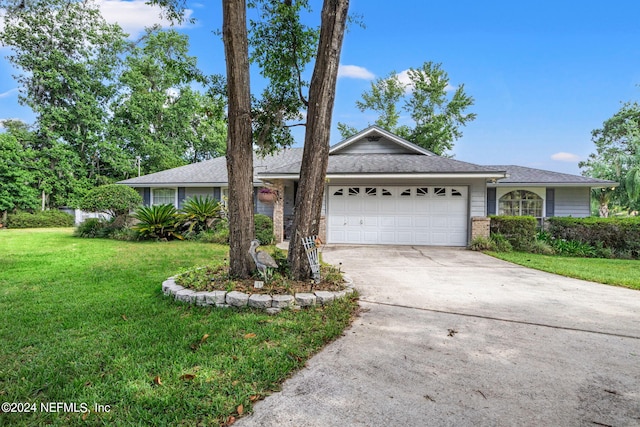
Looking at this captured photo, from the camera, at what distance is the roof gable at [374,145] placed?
484 inches

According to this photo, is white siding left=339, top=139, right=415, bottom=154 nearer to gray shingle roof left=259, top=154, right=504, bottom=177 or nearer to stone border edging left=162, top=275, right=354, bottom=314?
gray shingle roof left=259, top=154, right=504, bottom=177

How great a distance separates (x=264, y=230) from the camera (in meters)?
10.0

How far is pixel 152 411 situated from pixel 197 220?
385 inches

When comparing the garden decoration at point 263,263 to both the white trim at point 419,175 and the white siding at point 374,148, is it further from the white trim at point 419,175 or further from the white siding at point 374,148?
the white siding at point 374,148

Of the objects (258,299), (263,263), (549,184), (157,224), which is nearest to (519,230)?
(549,184)

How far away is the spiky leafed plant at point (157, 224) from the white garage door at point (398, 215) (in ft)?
17.7

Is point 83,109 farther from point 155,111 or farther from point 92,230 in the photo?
point 92,230

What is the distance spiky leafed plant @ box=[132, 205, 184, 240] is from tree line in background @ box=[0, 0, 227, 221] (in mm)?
11010

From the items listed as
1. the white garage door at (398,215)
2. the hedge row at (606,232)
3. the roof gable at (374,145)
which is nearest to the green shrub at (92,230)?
the white garage door at (398,215)

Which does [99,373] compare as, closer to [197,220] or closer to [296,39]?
[296,39]

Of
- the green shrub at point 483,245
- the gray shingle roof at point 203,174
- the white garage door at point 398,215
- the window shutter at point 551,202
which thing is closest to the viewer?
the green shrub at point 483,245

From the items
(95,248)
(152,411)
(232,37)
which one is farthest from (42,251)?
(152,411)

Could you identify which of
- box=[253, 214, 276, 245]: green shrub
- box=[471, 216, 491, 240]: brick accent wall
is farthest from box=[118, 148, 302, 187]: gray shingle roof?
box=[471, 216, 491, 240]: brick accent wall

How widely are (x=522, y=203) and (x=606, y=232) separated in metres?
4.10
